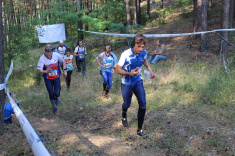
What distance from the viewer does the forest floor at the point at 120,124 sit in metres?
4.27

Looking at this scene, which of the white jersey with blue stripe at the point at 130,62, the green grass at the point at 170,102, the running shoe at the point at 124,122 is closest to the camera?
the white jersey with blue stripe at the point at 130,62

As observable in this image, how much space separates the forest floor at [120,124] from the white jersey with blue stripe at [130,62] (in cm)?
138

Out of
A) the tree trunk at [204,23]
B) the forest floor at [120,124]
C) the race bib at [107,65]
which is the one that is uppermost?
the tree trunk at [204,23]

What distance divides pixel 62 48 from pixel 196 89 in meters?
6.71

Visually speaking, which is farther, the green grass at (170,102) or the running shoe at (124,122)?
the running shoe at (124,122)

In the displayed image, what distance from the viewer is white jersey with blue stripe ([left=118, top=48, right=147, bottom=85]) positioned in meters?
4.50

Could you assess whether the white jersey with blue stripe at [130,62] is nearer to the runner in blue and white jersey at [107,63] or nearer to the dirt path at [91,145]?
the dirt path at [91,145]

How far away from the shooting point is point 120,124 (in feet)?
19.6

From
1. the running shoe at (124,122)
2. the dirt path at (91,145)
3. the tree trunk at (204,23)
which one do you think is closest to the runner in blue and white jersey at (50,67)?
the dirt path at (91,145)

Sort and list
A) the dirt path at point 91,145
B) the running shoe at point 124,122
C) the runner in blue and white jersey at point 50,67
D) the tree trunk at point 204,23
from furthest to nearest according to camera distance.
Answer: the tree trunk at point 204,23, the runner in blue and white jersey at point 50,67, the running shoe at point 124,122, the dirt path at point 91,145

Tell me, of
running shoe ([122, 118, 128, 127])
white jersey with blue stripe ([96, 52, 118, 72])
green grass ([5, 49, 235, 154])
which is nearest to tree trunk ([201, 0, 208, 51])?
green grass ([5, 49, 235, 154])

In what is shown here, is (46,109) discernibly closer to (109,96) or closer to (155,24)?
(109,96)

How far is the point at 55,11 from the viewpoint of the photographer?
15062mm

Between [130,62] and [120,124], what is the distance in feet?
7.23
